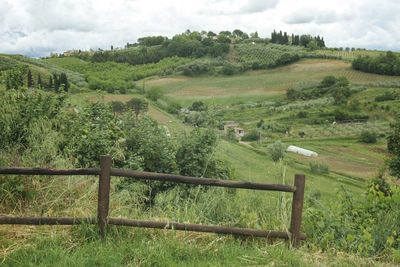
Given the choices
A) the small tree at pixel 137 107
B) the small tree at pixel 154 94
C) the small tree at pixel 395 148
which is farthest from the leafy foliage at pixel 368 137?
the small tree at pixel 137 107

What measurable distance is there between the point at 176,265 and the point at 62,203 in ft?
7.39

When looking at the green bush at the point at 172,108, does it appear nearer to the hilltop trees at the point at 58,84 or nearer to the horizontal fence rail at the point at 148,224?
the hilltop trees at the point at 58,84

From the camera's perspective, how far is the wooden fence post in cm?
407

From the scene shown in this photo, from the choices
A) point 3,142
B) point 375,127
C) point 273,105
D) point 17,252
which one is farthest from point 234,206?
point 273,105

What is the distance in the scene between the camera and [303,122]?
3157 inches

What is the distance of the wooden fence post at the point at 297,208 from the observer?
4.07 metres

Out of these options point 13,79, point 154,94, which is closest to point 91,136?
point 13,79

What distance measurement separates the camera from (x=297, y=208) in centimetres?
411

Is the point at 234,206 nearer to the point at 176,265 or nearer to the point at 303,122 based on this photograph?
the point at 176,265

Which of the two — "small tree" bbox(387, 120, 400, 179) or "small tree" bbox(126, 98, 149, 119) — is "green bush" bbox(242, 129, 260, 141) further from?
"small tree" bbox(126, 98, 149, 119)

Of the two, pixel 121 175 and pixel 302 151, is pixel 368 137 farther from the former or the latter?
pixel 121 175

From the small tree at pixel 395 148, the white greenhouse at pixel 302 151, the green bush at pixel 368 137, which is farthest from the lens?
the green bush at pixel 368 137

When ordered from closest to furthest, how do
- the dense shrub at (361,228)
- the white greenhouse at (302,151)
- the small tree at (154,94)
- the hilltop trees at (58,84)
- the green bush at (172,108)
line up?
the dense shrub at (361,228)
the hilltop trees at (58,84)
the white greenhouse at (302,151)
the green bush at (172,108)
the small tree at (154,94)

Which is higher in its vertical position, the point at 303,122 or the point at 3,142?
the point at 3,142
